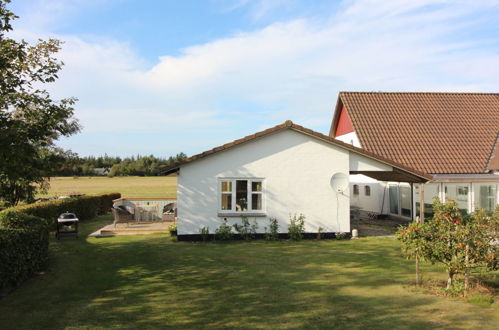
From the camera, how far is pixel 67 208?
2434cm

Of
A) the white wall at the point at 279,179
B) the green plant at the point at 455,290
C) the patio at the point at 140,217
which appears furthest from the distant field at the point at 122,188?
the green plant at the point at 455,290

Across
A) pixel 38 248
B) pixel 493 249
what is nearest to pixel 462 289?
pixel 493 249

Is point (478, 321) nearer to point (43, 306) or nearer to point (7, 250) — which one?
point (43, 306)

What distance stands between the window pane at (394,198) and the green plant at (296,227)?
944 centimetres

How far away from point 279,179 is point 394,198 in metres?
10.5

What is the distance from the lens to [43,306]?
8781 mm

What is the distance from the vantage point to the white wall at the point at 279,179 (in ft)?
55.5

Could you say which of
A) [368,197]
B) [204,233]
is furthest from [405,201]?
[204,233]

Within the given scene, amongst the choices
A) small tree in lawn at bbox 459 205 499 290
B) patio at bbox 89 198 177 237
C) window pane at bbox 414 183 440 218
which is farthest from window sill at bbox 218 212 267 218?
window pane at bbox 414 183 440 218

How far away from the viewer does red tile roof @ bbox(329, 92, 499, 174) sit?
22.8 meters

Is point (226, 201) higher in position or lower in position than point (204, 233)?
higher

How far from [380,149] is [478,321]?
54.2 feet

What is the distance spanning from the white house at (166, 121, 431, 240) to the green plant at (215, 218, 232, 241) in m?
→ 0.24

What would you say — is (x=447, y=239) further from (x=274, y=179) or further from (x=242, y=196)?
(x=242, y=196)
